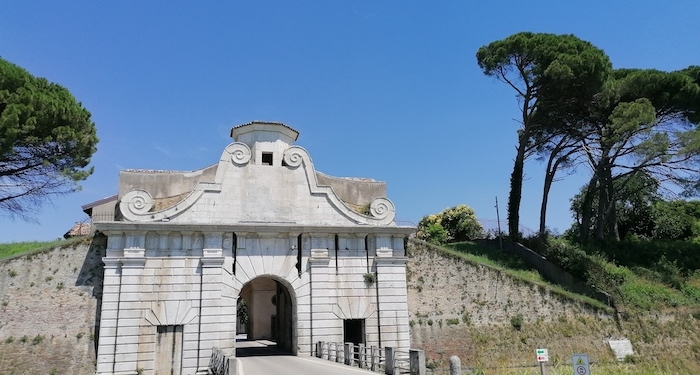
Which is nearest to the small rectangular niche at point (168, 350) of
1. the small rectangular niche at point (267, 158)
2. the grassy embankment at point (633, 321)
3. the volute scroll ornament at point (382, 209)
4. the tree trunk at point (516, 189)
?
the small rectangular niche at point (267, 158)

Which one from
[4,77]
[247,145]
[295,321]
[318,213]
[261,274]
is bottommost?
[295,321]

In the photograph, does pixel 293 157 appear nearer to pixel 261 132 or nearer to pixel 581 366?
pixel 261 132

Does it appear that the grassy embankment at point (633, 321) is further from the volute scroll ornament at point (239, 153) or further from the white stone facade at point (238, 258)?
the volute scroll ornament at point (239, 153)

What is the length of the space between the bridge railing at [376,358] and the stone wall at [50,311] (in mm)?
7091

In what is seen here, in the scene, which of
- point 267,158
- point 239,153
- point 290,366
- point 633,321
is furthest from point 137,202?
point 633,321

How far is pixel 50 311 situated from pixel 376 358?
32.6 ft

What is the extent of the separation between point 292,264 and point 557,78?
16045mm

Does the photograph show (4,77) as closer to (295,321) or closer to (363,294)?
(295,321)

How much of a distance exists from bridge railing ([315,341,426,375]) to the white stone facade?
42.1 inches

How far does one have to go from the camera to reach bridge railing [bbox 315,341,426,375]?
38.9 ft

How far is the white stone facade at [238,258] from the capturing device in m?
16.5

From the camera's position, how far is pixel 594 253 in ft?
84.1

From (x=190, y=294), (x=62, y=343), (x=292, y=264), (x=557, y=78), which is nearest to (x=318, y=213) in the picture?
(x=292, y=264)

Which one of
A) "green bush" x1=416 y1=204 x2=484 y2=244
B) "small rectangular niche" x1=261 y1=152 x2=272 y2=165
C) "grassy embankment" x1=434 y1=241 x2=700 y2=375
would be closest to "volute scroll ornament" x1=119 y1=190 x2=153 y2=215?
"small rectangular niche" x1=261 y1=152 x2=272 y2=165
